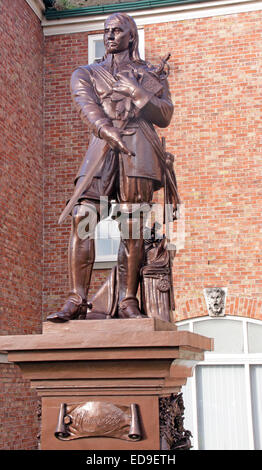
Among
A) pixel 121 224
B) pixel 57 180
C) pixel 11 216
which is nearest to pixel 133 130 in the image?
pixel 121 224

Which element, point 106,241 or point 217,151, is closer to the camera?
point 217,151

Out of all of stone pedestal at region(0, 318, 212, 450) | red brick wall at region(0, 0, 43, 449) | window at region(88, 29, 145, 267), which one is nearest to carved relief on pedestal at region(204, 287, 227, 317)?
window at region(88, 29, 145, 267)

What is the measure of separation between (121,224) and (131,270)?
29cm

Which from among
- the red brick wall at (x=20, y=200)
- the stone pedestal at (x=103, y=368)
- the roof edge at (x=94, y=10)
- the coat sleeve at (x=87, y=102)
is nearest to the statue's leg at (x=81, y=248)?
the stone pedestal at (x=103, y=368)

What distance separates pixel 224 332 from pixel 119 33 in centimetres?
649

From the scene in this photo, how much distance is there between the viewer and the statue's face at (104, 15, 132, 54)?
12.5ft

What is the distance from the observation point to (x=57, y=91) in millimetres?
10695

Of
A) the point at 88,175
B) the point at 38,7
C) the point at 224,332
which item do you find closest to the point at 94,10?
the point at 38,7

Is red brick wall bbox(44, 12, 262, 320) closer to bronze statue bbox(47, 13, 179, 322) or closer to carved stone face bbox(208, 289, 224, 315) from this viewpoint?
carved stone face bbox(208, 289, 224, 315)

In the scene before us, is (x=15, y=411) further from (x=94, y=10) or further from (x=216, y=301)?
(x=94, y=10)

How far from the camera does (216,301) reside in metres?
9.33

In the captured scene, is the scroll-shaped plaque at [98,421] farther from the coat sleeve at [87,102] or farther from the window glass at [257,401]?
the window glass at [257,401]

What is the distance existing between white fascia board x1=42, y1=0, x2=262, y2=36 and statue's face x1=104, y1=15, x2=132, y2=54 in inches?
278

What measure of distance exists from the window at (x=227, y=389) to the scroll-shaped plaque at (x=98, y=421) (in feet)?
21.3
